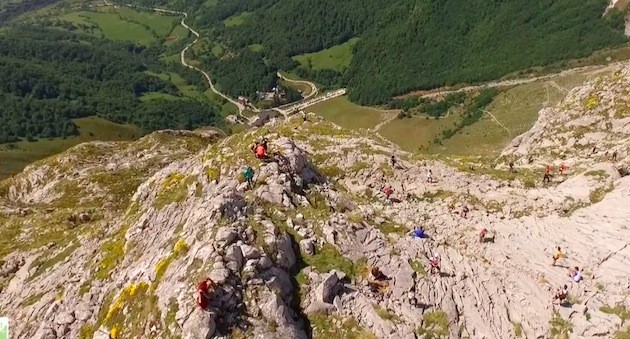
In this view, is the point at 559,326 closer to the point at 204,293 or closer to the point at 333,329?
the point at 333,329

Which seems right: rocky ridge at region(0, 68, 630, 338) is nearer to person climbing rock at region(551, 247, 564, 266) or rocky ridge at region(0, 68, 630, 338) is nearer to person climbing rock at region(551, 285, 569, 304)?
person climbing rock at region(551, 285, 569, 304)

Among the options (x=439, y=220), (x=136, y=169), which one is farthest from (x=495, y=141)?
(x=439, y=220)

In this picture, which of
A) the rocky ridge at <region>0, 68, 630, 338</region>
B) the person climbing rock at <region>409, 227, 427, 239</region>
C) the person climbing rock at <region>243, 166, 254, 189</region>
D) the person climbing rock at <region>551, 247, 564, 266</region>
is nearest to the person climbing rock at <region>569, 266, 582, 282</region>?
the rocky ridge at <region>0, 68, 630, 338</region>

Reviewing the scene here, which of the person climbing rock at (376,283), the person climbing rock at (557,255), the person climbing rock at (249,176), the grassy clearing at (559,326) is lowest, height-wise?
the grassy clearing at (559,326)

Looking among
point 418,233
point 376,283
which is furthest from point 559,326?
point 376,283

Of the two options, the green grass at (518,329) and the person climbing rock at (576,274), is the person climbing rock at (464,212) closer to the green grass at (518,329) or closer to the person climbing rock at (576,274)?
the person climbing rock at (576,274)

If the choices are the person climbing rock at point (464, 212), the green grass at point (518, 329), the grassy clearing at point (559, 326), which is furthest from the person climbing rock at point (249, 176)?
the grassy clearing at point (559, 326)

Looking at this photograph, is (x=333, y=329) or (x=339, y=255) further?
(x=339, y=255)
